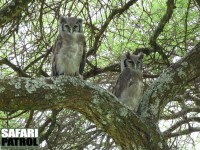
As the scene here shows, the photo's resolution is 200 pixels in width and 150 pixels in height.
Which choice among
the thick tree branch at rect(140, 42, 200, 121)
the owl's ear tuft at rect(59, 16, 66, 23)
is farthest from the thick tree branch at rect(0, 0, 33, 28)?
the thick tree branch at rect(140, 42, 200, 121)

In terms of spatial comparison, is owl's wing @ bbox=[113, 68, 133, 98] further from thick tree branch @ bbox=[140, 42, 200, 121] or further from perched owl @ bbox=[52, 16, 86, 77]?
thick tree branch @ bbox=[140, 42, 200, 121]

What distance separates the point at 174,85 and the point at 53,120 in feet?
6.12

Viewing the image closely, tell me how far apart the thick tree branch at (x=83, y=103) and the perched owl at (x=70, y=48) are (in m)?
1.71

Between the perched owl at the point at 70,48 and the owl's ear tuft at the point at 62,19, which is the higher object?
the owl's ear tuft at the point at 62,19

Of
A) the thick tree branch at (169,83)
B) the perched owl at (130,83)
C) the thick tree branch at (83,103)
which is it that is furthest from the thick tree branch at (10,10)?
the perched owl at (130,83)

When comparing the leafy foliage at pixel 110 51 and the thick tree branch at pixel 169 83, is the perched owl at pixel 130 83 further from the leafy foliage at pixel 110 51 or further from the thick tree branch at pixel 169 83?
the thick tree branch at pixel 169 83

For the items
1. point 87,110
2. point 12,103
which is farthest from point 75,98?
point 12,103

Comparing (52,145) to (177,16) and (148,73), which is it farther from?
(177,16)

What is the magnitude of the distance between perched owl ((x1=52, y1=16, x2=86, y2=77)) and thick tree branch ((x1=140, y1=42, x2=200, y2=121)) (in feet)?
4.67

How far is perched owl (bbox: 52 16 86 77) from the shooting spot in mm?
4609

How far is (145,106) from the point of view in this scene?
333cm

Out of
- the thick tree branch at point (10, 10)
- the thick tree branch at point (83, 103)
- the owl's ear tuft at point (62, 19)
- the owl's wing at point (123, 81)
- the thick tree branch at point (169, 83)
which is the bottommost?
the thick tree branch at point (83, 103)

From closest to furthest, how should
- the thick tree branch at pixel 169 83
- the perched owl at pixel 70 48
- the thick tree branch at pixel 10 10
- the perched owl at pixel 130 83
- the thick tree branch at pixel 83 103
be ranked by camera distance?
the thick tree branch at pixel 83 103 → the thick tree branch at pixel 169 83 → the thick tree branch at pixel 10 10 → the perched owl at pixel 70 48 → the perched owl at pixel 130 83

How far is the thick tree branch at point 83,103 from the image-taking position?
2.57 metres
